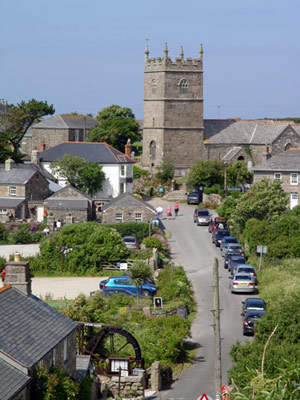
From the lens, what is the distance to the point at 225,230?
191ft

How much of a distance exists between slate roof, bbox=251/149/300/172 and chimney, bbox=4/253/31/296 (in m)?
44.5

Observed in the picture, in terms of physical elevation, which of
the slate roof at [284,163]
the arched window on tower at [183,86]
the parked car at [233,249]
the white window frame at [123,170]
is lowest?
the parked car at [233,249]

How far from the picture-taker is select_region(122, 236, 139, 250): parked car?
53.8m

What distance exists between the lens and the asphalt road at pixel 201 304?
97.3 ft

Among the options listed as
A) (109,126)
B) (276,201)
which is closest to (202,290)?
(276,201)

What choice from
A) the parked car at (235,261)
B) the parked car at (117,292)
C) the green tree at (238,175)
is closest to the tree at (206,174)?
the green tree at (238,175)

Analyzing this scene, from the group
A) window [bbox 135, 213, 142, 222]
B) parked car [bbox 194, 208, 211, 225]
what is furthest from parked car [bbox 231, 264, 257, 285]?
parked car [bbox 194, 208, 211, 225]

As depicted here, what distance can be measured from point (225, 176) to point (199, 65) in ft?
48.0

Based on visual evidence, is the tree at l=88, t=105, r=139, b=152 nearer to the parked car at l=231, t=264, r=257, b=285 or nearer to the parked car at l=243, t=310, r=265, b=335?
the parked car at l=231, t=264, r=257, b=285

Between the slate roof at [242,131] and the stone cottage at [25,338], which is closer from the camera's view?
the stone cottage at [25,338]

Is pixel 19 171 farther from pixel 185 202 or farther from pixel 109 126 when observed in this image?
pixel 109 126

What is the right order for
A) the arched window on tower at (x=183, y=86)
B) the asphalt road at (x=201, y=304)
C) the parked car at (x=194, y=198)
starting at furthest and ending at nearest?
the arched window on tower at (x=183, y=86), the parked car at (x=194, y=198), the asphalt road at (x=201, y=304)

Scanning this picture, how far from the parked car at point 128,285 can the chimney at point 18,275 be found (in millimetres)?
16481

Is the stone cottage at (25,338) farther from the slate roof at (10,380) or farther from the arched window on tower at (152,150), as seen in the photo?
the arched window on tower at (152,150)
